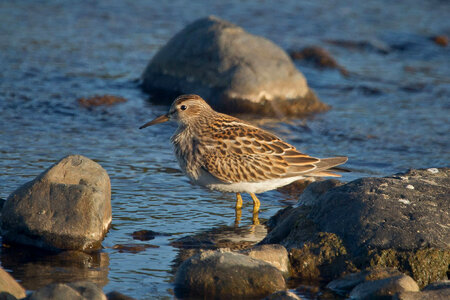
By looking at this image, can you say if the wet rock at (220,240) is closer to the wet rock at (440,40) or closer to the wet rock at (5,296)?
the wet rock at (5,296)

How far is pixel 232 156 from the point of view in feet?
27.1

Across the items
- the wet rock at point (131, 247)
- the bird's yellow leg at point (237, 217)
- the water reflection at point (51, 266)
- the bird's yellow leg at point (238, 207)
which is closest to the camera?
the water reflection at point (51, 266)

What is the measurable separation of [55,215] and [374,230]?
3.00 m

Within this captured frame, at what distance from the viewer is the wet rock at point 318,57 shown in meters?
16.4

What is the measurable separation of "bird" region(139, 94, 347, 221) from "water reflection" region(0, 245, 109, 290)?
1.82 meters

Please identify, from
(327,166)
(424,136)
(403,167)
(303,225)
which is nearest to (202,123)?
(327,166)

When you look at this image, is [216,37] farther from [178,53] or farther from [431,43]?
[431,43]

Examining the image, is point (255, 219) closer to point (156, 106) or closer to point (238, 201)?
point (238, 201)

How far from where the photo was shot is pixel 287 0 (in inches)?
846

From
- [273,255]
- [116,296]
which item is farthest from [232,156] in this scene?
[116,296]

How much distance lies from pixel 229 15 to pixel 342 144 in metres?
9.33

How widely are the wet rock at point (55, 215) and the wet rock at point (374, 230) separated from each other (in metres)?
1.80

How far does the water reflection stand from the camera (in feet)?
20.4

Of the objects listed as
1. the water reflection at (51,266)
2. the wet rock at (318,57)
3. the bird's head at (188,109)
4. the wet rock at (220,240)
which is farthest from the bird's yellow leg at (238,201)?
the wet rock at (318,57)
